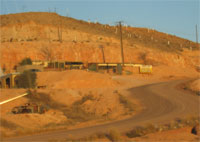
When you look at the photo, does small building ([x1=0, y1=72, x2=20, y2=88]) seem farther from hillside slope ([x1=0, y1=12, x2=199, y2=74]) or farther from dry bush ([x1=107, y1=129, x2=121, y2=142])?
dry bush ([x1=107, y1=129, x2=121, y2=142])

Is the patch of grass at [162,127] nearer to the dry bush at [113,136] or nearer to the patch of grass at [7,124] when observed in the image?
the dry bush at [113,136]

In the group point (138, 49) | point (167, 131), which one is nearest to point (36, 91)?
point (167, 131)

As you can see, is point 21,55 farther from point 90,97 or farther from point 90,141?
point 90,141

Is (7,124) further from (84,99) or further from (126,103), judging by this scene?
(84,99)

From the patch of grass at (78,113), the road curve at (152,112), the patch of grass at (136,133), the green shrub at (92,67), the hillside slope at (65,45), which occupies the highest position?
the hillside slope at (65,45)

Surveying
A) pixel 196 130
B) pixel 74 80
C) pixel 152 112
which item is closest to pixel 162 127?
pixel 196 130

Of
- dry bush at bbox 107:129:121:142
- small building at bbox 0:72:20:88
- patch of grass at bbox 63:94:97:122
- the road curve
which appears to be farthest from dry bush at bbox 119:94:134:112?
small building at bbox 0:72:20:88

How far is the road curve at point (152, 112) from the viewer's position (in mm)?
18719

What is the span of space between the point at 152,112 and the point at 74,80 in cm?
2107

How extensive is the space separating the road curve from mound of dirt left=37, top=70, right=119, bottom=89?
838cm

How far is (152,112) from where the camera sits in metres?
26.6

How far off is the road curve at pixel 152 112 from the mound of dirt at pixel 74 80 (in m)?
8.38

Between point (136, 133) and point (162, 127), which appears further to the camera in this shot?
point (162, 127)

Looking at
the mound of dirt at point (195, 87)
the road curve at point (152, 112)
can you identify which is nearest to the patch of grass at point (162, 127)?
the road curve at point (152, 112)
